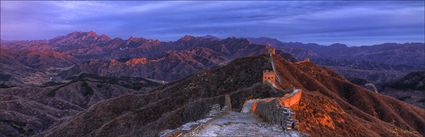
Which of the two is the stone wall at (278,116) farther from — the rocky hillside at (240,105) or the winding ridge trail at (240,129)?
the rocky hillside at (240,105)

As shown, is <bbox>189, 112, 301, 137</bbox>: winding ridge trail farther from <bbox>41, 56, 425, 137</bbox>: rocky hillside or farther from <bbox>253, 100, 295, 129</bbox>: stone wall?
<bbox>41, 56, 425, 137</bbox>: rocky hillside

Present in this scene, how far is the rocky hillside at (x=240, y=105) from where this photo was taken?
5716 centimetres

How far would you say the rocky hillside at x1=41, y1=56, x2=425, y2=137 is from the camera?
188 feet

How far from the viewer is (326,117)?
5050cm

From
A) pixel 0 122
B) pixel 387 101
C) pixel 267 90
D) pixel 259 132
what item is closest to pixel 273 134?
pixel 259 132

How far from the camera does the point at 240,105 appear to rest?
55.3 metres

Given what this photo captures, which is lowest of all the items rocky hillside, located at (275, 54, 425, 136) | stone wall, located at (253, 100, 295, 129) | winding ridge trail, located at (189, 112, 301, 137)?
rocky hillside, located at (275, 54, 425, 136)

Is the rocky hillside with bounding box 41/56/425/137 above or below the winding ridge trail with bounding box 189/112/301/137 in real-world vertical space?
below

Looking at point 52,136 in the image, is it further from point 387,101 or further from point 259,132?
point 259,132

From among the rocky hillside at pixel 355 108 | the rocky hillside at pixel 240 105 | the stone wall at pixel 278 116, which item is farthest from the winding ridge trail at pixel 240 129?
the rocky hillside at pixel 355 108

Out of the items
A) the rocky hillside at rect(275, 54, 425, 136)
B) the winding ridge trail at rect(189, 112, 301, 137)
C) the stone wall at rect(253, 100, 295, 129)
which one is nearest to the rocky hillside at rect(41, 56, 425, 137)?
the rocky hillside at rect(275, 54, 425, 136)

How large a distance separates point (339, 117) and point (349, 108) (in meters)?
32.2

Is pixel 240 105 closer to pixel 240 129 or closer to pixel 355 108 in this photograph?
pixel 240 129

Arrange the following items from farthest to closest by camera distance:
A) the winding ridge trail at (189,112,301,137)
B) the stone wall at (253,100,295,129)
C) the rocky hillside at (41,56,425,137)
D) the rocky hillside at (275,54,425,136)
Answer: the rocky hillside at (275,54,425,136) → the rocky hillside at (41,56,425,137) → the stone wall at (253,100,295,129) → the winding ridge trail at (189,112,301,137)
